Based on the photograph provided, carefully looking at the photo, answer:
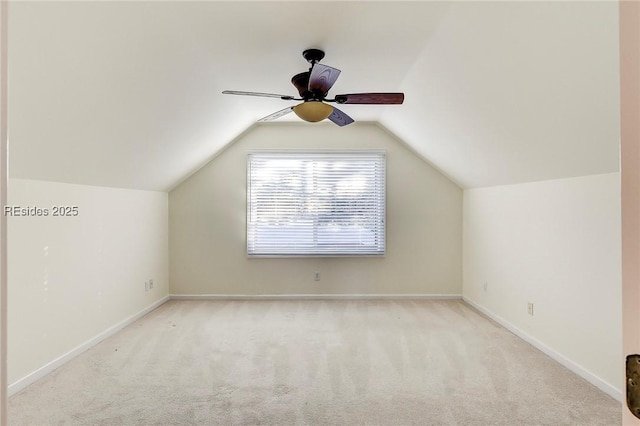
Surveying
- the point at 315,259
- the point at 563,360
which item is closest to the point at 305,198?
the point at 315,259

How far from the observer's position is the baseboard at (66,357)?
2.50 m

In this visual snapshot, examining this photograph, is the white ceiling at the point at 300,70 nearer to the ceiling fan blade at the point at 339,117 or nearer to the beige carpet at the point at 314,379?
the ceiling fan blade at the point at 339,117

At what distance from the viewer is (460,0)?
1996 millimetres

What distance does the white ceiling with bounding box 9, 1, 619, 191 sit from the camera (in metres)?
1.78

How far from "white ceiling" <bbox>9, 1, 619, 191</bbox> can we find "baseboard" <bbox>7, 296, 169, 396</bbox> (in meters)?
1.44

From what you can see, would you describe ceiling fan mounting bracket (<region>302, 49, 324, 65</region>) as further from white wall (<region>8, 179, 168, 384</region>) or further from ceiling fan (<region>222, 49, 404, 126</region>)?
white wall (<region>8, 179, 168, 384</region>)

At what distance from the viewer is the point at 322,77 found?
2381 millimetres

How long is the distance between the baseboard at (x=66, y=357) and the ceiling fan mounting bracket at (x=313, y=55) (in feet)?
9.43

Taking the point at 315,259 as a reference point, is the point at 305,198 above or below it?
above

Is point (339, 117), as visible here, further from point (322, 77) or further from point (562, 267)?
point (562, 267)

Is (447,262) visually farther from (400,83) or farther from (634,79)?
(634,79)

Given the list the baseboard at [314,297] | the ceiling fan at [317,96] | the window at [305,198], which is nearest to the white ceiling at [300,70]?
the ceiling fan at [317,96]

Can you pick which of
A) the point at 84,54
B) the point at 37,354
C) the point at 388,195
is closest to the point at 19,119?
the point at 84,54

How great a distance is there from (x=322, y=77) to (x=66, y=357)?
3036 mm
